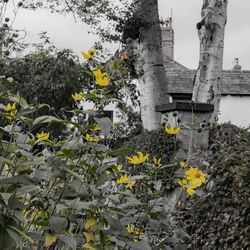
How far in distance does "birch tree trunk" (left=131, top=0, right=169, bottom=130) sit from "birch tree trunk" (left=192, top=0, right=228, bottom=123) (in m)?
0.83

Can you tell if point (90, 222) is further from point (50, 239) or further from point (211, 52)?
point (211, 52)

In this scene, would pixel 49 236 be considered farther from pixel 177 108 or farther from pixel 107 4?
pixel 107 4

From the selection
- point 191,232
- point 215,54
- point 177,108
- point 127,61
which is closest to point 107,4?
Result: point 215,54

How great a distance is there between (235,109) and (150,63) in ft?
35.6

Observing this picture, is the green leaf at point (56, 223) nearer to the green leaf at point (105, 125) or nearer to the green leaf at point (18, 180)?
the green leaf at point (18, 180)

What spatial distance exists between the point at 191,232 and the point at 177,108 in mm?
1827

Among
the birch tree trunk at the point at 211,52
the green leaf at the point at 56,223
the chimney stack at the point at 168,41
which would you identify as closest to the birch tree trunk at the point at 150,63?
the birch tree trunk at the point at 211,52

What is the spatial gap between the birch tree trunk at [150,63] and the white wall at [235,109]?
10.1 metres

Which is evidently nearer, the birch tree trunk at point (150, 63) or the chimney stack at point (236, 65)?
the birch tree trunk at point (150, 63)

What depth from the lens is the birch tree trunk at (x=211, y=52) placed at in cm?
658

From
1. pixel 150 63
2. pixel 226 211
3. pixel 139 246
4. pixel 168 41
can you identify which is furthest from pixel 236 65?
pixel 139 246

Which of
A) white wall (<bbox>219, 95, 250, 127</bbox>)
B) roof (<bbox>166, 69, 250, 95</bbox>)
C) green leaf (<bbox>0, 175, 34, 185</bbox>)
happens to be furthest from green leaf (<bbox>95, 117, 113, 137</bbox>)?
white wall (<bbox>219, 95, 250, 127</bbox>)

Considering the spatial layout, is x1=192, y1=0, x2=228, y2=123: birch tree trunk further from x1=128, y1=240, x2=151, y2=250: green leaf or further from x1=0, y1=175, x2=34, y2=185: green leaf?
x1=0, y1=175, x2=34, y2=185: green leaf

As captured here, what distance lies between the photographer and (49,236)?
1212 millimetres
